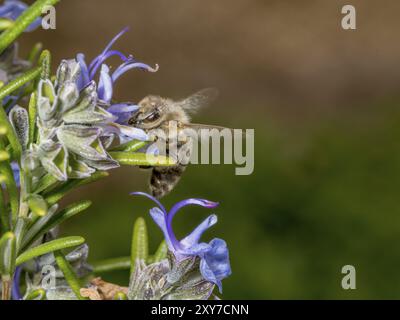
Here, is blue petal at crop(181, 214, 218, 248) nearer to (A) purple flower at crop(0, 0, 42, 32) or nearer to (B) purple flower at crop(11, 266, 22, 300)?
(B) purple flower at crop(11, 266, 22, 300)

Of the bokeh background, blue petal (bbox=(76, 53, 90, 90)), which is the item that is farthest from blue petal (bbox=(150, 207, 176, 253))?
the bokeh background

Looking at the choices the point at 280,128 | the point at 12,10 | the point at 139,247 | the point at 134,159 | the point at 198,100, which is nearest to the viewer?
the point at 134,159

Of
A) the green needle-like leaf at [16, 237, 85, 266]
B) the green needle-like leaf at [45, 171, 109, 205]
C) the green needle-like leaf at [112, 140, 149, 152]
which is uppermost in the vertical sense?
the green needle-like leaf at [112, 140, 149, 152]

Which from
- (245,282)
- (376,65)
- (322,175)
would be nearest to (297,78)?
(376,65)

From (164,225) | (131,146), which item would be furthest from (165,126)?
(164,225)

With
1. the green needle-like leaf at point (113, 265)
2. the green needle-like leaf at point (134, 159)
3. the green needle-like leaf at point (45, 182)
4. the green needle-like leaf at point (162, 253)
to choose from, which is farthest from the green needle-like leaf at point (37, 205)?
the green needle-like leaf at point (113, 265)

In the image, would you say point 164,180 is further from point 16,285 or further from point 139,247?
point 16,285
